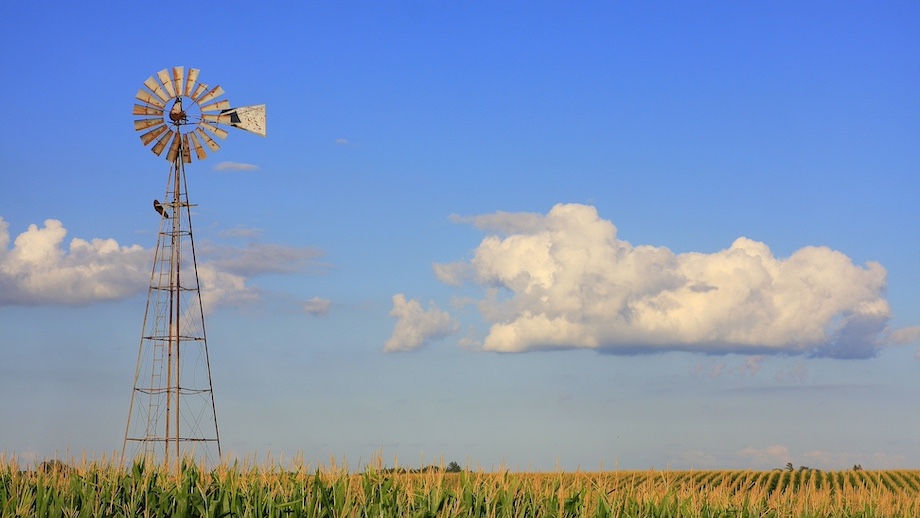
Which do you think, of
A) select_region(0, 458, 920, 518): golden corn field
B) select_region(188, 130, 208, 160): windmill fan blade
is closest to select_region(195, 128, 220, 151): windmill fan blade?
select_region(188, 130, 208, 160): windmill fan blade

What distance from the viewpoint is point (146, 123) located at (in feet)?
133

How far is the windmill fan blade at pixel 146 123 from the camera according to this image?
40.6 m

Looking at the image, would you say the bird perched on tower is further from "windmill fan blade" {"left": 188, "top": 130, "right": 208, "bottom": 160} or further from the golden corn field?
the golden corn field

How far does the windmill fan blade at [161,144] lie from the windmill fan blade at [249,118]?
2491mm

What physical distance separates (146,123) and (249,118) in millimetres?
4255

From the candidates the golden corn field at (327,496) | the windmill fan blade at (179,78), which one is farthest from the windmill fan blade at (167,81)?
the golden corn field at (327,496)

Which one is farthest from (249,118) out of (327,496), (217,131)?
(327,496)

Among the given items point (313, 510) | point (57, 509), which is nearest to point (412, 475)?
point (313, 510)

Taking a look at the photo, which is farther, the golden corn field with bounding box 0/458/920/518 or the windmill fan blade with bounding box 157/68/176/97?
the windmill fan blade with bounding box 157/68/176/97

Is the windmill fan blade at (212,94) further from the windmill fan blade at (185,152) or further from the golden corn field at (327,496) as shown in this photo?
the golden corn field at (327,496)

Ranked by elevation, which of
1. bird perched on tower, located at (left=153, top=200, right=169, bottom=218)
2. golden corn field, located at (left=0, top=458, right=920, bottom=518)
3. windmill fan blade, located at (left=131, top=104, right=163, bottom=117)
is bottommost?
golden corn field, located at (left=0, top=458, right=920, bottom=518)

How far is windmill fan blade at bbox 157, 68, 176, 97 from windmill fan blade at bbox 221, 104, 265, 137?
2.38 m

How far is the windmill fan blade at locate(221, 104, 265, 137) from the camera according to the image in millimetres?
40906

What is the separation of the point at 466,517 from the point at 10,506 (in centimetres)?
878
